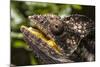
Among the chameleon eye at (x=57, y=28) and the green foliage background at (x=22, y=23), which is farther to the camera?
the chameleon eye at (x=57, y=28)

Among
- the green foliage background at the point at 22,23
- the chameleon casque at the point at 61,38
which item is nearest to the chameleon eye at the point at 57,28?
the chameleon casque at the point at 61,38

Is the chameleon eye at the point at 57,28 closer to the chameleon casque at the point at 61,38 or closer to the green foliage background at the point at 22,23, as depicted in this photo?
the chameleon casque at the point at 61,38

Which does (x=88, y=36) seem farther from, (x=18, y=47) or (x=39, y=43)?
(x=18, y=47)

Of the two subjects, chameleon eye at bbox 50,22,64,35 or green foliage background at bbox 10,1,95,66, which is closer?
green foliage background at bbox 10,1,95,66

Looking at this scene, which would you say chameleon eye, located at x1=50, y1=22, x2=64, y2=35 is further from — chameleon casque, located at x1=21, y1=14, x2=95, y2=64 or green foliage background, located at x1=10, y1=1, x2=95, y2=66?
green foliage background, located at x1=10, y1=1, x2=95, y2=66

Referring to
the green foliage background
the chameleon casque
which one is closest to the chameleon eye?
the chameleon casque

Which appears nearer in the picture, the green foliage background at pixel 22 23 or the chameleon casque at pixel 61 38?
the green foliage background at pixel 22 23
